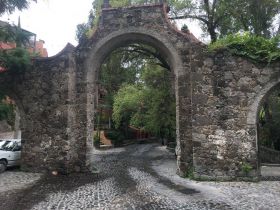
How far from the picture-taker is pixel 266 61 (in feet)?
40.0

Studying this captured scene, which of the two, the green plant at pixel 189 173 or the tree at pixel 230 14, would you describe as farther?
the tree at pixel 230 14

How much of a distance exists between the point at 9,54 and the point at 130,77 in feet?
74.2

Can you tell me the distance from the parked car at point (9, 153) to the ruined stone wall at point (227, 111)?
7.56 m

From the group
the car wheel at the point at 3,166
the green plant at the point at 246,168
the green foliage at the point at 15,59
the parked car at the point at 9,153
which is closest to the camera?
the green plant at the point at 246,168

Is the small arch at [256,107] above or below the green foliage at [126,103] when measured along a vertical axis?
below

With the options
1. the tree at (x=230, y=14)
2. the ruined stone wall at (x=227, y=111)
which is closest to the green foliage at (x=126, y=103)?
the tree at (x=230, y=14)

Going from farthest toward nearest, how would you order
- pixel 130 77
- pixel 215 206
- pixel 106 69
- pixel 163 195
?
pixel 130 77 → pixel 106 69 → pixel 163 195 → pixel 215 206

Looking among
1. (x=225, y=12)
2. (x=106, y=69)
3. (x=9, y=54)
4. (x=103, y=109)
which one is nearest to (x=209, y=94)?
(x=9, y=54)

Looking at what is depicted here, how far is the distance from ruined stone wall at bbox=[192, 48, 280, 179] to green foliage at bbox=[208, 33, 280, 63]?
242mm

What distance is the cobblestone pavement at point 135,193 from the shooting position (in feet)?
28.6

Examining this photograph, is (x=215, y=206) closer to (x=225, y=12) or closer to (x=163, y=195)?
(x=163, y=195)

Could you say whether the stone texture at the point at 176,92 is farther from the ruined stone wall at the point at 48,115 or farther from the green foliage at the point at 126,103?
the green foliage at the point at 126,103

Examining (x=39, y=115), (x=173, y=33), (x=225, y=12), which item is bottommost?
(x=39, y=115)

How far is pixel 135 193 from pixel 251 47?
21.5ft
